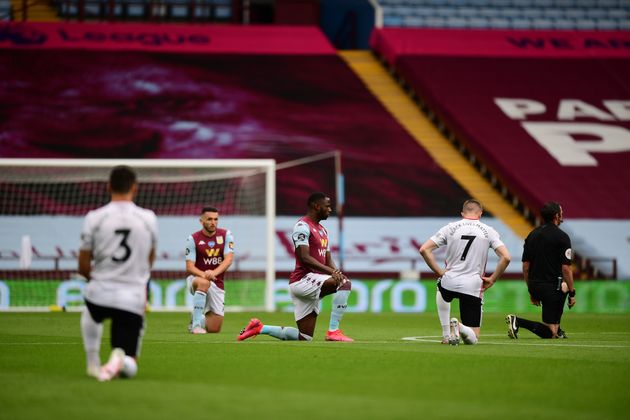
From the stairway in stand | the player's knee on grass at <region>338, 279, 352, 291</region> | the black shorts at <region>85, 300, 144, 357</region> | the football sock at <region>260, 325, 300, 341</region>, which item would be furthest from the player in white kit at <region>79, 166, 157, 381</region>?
the stairway in stand

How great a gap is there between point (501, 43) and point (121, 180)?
3158 centimetres

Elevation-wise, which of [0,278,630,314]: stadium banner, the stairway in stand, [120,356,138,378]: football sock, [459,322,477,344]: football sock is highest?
the stairway in stand

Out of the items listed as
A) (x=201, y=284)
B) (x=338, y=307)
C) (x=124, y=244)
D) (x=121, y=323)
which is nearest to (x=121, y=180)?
(x=124, y=244)

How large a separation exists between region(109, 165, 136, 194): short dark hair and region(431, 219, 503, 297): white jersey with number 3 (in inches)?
205

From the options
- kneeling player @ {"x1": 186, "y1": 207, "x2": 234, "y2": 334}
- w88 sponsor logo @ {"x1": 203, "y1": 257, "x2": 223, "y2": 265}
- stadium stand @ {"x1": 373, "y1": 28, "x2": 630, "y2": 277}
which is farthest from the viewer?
stadium stand @ {"x1": 373, "y1": 28, "x2": 630, "y2": 277}

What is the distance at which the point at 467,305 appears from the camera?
13.9 metres

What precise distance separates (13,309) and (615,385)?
17260 millimetres

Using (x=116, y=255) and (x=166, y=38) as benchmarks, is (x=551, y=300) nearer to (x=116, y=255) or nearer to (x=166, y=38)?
(x=116, y=255)

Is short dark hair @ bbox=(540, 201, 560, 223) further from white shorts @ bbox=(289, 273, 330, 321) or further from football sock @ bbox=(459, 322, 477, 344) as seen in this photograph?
white shorts @ bbox=(289, 273, 330, 321)

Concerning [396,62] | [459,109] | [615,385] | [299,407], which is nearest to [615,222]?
[459,109]

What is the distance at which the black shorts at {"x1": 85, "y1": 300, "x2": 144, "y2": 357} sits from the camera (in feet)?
30.6

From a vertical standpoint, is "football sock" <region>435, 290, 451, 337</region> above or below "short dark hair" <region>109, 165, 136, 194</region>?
below

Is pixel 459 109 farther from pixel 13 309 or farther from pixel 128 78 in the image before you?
pixel 13 309

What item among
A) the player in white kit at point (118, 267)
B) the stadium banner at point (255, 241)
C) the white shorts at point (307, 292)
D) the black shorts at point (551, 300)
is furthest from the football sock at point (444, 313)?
the stadium banner at point (255, 241)
